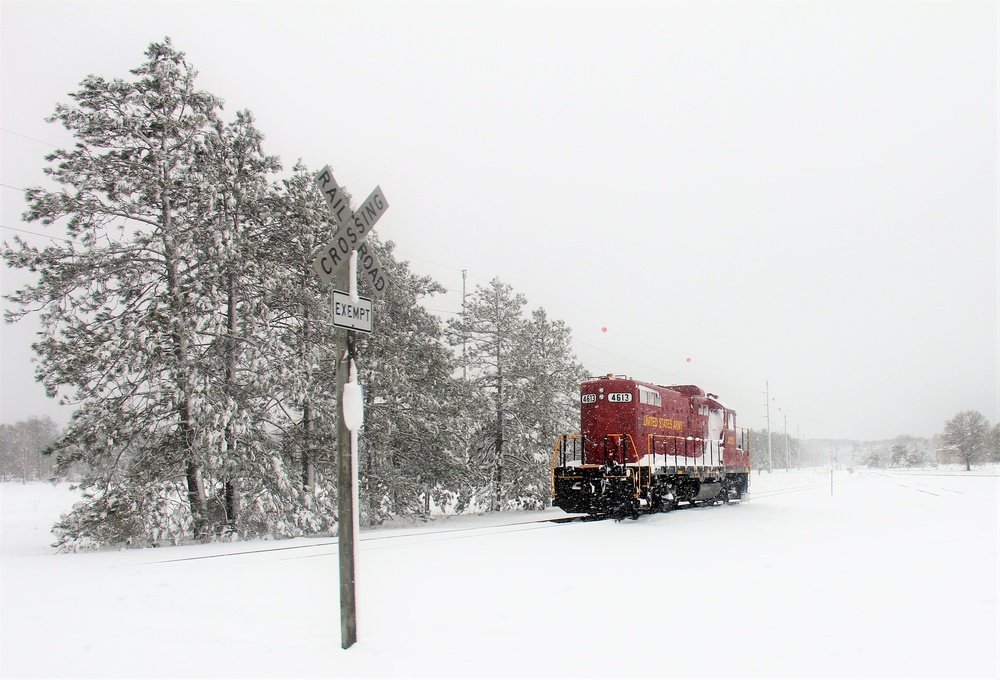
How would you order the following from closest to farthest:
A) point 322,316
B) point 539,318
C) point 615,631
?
point 615,631, point 322,316, point 539,318

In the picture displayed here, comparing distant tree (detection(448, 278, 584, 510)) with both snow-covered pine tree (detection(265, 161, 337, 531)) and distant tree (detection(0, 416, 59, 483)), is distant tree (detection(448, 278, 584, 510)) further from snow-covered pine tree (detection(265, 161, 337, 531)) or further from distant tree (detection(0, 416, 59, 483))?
distant tree (detection(0, 416, 59, 483))

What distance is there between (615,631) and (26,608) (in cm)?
660

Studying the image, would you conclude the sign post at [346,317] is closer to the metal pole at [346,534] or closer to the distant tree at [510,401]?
the metal pole at [346,534]

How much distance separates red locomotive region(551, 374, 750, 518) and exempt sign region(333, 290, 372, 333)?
547 inches

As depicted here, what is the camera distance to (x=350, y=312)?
6551 mm

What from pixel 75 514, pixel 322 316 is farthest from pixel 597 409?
pixel 75 514

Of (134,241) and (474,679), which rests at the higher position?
(134,241)

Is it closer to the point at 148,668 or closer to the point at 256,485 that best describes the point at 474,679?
the point at 148,668

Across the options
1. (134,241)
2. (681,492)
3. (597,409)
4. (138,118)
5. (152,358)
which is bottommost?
(681,492)

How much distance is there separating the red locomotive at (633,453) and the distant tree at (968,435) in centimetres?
8379

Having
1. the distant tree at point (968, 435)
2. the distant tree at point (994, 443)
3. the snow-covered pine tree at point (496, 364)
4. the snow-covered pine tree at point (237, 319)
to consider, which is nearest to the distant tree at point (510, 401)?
the snow-covered pine tree at point (496, 364)

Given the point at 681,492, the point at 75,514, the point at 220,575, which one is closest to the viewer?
the point at 220,575

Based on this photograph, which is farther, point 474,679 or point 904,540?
point 904,540

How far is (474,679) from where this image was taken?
5.40 meters
